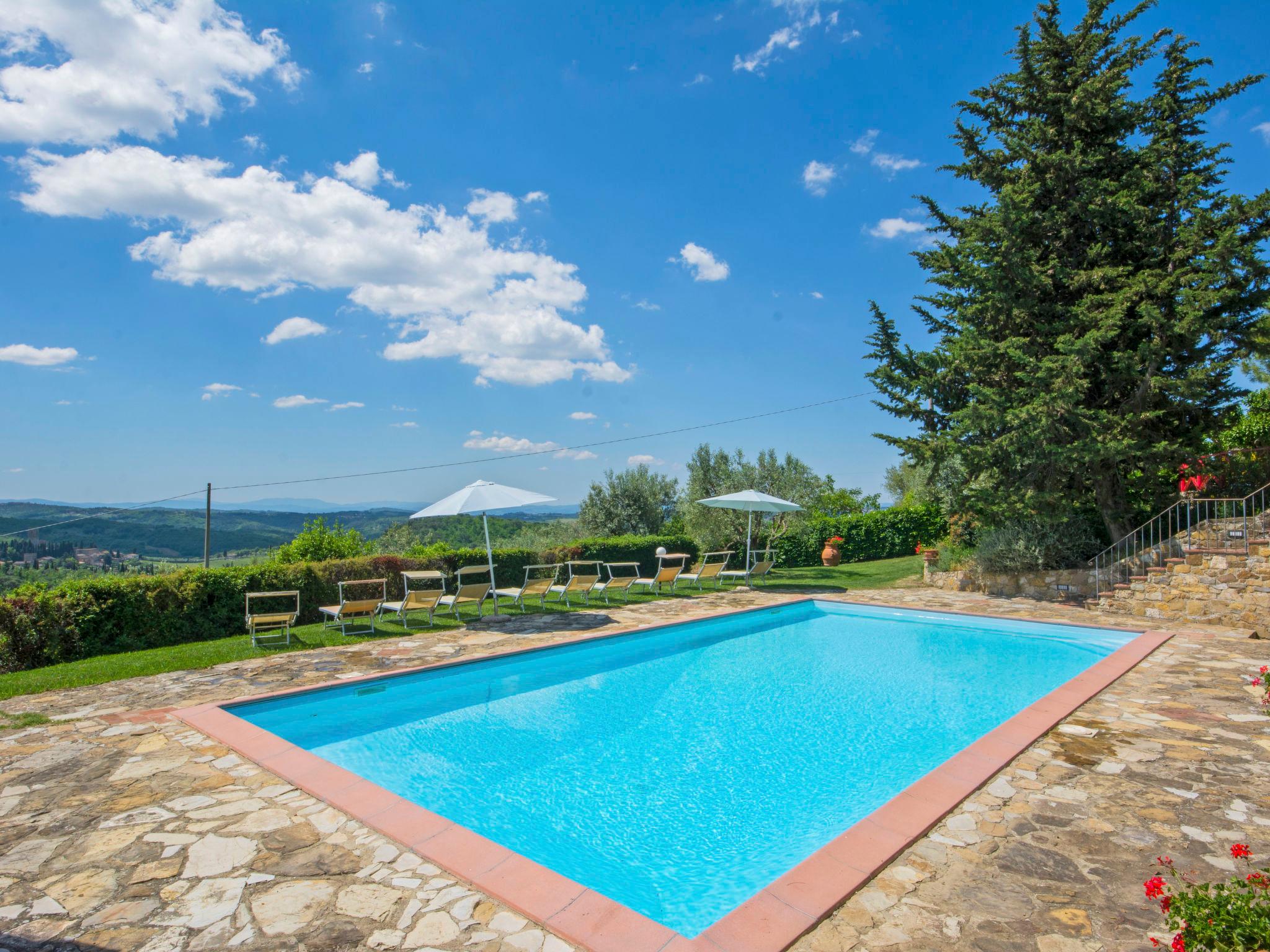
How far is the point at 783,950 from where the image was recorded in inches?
101

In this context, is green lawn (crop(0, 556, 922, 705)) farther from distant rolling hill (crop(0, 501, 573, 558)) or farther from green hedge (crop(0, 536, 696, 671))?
distant rolling hill (crop(0, 501, 573, 558))

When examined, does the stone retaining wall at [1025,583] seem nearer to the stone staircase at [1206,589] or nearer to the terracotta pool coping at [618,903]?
the stone staircase at [1206,589]

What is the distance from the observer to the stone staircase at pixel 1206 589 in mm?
10133

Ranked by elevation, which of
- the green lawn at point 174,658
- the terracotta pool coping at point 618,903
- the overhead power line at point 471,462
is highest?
the overhead power line at point 471,462

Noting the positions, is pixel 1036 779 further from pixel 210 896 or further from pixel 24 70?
pixel 24 70

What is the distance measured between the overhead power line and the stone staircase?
29.5 ft

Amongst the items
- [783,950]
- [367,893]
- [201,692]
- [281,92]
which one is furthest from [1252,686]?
[281,92]

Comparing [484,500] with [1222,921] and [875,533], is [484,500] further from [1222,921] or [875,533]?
[875,533]

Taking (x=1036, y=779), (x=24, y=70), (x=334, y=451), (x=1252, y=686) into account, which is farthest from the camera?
(x=334, y=451)

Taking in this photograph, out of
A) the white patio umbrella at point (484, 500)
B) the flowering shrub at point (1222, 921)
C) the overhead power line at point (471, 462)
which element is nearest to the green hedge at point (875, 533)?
the overhead power line at point (471, 462)

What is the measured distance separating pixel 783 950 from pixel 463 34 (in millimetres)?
14896

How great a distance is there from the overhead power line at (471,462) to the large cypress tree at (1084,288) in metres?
5.73

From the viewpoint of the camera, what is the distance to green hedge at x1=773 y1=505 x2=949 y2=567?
866 inches

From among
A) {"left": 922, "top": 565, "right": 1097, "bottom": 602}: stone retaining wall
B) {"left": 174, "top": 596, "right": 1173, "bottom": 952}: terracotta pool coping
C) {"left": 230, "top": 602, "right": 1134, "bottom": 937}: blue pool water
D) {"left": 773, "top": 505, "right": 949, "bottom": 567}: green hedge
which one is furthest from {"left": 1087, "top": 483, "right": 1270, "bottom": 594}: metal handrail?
{"left": 773, "top": 505, "right": 949, "bottom": 567}: green hedge
